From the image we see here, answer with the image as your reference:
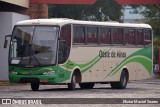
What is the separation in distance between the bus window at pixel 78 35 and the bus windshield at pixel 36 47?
1.24 m

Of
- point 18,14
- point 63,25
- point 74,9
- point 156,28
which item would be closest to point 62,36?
point 63,25

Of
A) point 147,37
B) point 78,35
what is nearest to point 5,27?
point 147,37

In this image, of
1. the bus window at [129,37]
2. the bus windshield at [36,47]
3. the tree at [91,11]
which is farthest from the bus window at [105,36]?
the tree at [91,11]

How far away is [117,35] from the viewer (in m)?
32.5

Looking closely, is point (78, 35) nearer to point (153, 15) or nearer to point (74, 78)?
Result: point (74, 78)

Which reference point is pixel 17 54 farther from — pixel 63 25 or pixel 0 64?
pixel 0 64

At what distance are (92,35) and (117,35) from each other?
2217mm

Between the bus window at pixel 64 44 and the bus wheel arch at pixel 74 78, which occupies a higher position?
the bus window at pixel 64 44

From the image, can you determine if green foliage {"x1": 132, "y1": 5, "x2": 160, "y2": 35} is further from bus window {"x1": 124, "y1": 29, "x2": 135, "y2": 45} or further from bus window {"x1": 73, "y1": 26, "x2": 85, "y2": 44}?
bus window {"x1": 73, "y1": 26, "x2": 85, "y2": 44}

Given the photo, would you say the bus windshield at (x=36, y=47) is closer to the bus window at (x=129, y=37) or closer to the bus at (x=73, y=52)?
the bus at (x=73, y=52)

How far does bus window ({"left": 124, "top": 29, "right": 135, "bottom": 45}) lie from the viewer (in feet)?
109

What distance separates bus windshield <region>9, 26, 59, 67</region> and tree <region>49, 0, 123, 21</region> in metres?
30.6

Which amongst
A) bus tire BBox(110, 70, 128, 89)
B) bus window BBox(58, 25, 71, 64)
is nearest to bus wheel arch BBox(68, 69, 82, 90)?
bus window BBox(58, 25, 71, 64)

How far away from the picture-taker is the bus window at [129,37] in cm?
3316
